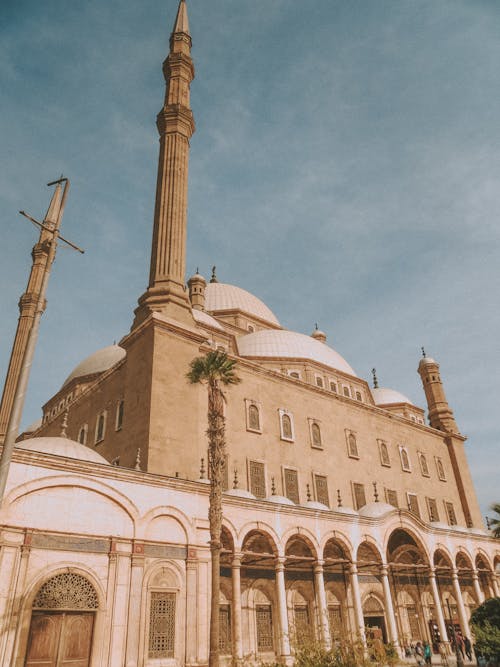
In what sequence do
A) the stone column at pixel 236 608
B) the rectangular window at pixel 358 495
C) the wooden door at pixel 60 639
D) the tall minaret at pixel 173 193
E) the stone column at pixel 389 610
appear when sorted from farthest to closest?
the rectangular window at pixel 358 495 < the tall minaret at pixel 173 193 < the stone column at pixel 389 610 < the stone column at pixel 236 608 < the wooden door at pixel 60 639

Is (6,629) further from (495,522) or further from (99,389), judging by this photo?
(495,522)

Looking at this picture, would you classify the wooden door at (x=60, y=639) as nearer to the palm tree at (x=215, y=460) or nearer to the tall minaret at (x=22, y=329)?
the palm tree at (x=215, y=460)

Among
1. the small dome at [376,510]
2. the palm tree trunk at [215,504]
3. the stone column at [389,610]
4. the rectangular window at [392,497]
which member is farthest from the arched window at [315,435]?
the palm tree trunk at [215,504]

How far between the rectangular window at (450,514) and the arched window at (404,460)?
12.9 feet

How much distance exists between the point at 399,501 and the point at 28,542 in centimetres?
2123

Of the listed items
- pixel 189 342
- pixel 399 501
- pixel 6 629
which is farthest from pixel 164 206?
pixel 399 501

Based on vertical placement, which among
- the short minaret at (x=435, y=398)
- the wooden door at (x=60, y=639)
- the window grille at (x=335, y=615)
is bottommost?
the wooden door at (x=60, y=639)

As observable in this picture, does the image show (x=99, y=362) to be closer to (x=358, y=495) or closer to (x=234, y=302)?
(x=234, y=302)

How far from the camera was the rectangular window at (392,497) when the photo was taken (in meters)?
27.4

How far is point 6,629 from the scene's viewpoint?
10898 mm

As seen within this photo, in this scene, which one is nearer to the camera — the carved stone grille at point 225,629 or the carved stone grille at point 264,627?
the carved stone grille at point 225,629

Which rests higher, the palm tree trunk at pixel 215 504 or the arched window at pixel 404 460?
the arched window at pixel 404 460

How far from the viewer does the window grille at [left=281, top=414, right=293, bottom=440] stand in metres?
24.1

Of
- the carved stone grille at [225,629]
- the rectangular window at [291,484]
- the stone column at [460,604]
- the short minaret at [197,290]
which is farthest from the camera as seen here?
the short minaret at [197,290]
